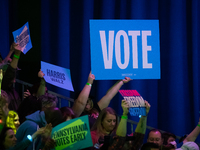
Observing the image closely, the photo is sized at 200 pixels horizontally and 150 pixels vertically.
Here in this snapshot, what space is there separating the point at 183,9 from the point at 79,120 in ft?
9.21

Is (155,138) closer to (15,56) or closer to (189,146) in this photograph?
(189,146)

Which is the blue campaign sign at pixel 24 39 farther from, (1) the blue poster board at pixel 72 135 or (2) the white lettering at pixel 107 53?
(1) the blue poster board at pixel 72 135


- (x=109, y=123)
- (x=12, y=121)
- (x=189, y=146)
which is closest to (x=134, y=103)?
(x=109, y=123)

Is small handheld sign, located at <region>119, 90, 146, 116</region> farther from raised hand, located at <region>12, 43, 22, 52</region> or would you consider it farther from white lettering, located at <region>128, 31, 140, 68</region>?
raised hand, located at <region>12, 43, 22, 52</region>

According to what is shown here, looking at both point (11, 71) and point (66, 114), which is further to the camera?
point (11, 71)

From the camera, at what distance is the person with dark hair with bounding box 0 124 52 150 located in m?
1.80

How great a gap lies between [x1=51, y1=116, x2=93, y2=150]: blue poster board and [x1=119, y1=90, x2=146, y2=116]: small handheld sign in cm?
43

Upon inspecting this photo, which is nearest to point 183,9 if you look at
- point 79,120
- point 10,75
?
point 10,75

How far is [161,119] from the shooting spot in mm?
4391

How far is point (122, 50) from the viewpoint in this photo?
2.76m

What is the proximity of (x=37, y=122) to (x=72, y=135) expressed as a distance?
0.73 feet

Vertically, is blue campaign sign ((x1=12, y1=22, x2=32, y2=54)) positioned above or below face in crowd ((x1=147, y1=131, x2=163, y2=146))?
above

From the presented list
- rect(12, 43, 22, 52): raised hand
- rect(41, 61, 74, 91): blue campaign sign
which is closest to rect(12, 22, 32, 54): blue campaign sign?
rect(12, 43, 22, 52): raised hand

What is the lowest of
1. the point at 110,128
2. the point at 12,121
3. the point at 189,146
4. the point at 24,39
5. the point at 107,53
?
the point at 189,146
